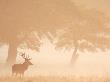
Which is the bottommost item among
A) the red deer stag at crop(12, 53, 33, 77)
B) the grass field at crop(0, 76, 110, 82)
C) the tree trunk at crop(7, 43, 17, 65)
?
the grass field at crop(0, 76, 110, 82)

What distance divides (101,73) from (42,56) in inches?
50.2

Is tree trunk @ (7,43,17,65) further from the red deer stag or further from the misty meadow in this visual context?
the red deer stag

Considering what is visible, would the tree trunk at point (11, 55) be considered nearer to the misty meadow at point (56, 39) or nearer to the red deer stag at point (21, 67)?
the misty meadow at point (56, 39)

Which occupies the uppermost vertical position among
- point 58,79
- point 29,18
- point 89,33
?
point 29,18

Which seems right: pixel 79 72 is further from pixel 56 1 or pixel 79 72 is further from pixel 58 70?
pixel 56 1

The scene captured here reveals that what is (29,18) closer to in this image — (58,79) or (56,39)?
(56,39)

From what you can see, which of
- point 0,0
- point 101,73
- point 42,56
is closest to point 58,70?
point 42,56

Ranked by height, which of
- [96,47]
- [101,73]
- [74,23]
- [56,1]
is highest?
[56,1]

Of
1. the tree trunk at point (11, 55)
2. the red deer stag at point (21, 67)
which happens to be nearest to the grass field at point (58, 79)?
the red deer stag at point (21, 67)

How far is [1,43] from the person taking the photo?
22.0 ft

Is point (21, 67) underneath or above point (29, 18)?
underneath

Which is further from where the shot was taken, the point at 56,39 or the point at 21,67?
the point at 56,39

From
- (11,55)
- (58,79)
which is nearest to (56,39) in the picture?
(58,79)

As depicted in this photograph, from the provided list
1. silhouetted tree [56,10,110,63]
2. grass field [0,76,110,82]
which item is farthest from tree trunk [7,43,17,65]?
silhouetted tree [56,10,110,63]
